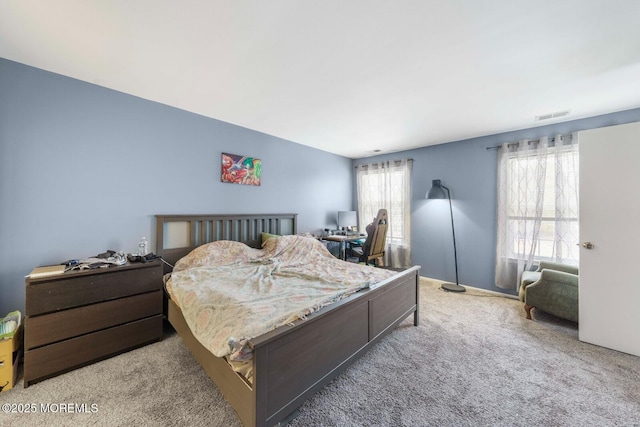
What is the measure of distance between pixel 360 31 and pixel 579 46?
165 cm

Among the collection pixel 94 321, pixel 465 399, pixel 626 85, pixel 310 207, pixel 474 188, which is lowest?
pixel 465 399

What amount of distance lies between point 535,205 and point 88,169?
5394 millimetres

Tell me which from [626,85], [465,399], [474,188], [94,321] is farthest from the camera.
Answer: [474,188]

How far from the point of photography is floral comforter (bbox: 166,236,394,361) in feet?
4.72

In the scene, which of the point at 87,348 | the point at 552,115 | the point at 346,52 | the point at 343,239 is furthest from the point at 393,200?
the point at 87,348

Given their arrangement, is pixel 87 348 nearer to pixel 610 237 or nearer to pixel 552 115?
pixel 610 237

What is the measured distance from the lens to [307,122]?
3383 mm

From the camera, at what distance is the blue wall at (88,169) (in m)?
2.06

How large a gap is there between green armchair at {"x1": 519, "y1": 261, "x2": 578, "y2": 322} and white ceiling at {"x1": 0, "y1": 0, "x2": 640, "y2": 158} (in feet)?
6.32

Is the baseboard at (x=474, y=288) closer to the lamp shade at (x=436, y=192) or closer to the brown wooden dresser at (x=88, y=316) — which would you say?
the lamp shade at (x=436, y=192)

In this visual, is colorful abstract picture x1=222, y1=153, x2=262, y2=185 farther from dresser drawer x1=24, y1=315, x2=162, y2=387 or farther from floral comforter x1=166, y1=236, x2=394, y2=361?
dresser drawer x1=24, y1=315, x2=162, y2=387

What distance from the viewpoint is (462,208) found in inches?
161

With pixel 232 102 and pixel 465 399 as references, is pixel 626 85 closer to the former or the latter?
pixel 465 399

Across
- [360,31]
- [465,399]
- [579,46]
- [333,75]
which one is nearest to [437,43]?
[360,31]
